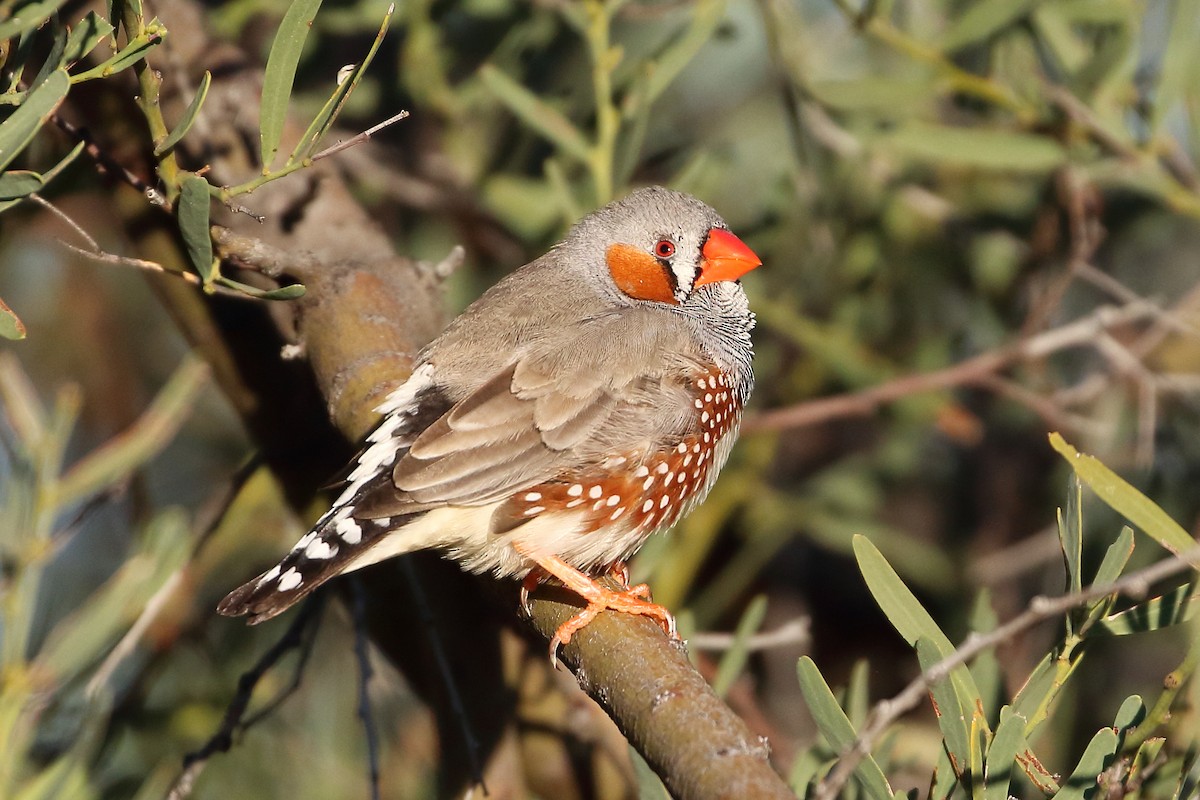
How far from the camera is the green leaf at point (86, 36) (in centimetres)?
174

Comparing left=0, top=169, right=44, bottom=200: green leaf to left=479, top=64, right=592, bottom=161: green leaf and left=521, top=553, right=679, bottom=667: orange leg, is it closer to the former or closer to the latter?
left=521, top=553, right=679, bottom=667: orange leg

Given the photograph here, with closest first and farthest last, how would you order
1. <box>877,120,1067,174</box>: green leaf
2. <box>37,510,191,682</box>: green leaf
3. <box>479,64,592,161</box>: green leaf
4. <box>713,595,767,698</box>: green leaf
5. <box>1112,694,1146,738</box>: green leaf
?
1. <box>1112,694,1146,738</box>: green leaf
2. <box>37,510,191,682</box>: green leaf
3. <box>713,595,767,698</box>: green leaf
4. <box>479,64,592,161</box>: green leaf
5. <box>877,120,1067,174</box>: green leaf

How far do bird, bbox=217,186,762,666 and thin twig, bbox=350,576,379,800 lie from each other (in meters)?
0.22

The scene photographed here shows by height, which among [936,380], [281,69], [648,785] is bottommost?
[936,380]

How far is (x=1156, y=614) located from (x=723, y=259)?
182 centimetres

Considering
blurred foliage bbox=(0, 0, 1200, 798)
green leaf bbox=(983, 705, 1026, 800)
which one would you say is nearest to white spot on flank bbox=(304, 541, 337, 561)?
blurred foliage bbox=(0, 0, 1200, 798)

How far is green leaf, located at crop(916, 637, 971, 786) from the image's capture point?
5.83 feet

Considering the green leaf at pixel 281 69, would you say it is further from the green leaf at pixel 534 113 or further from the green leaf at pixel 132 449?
the green leaf at pixel 534 113

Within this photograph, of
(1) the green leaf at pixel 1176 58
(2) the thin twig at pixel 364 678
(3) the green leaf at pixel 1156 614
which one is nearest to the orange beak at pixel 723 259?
(1) the green leaf at pixel 1176 58

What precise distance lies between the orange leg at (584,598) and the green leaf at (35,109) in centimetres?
129

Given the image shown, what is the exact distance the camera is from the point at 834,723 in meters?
1.88

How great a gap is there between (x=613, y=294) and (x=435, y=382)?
78 cm

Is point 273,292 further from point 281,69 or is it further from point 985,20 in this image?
point 985,20

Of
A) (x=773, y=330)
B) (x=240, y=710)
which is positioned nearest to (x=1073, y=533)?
(x=240, y=710)
